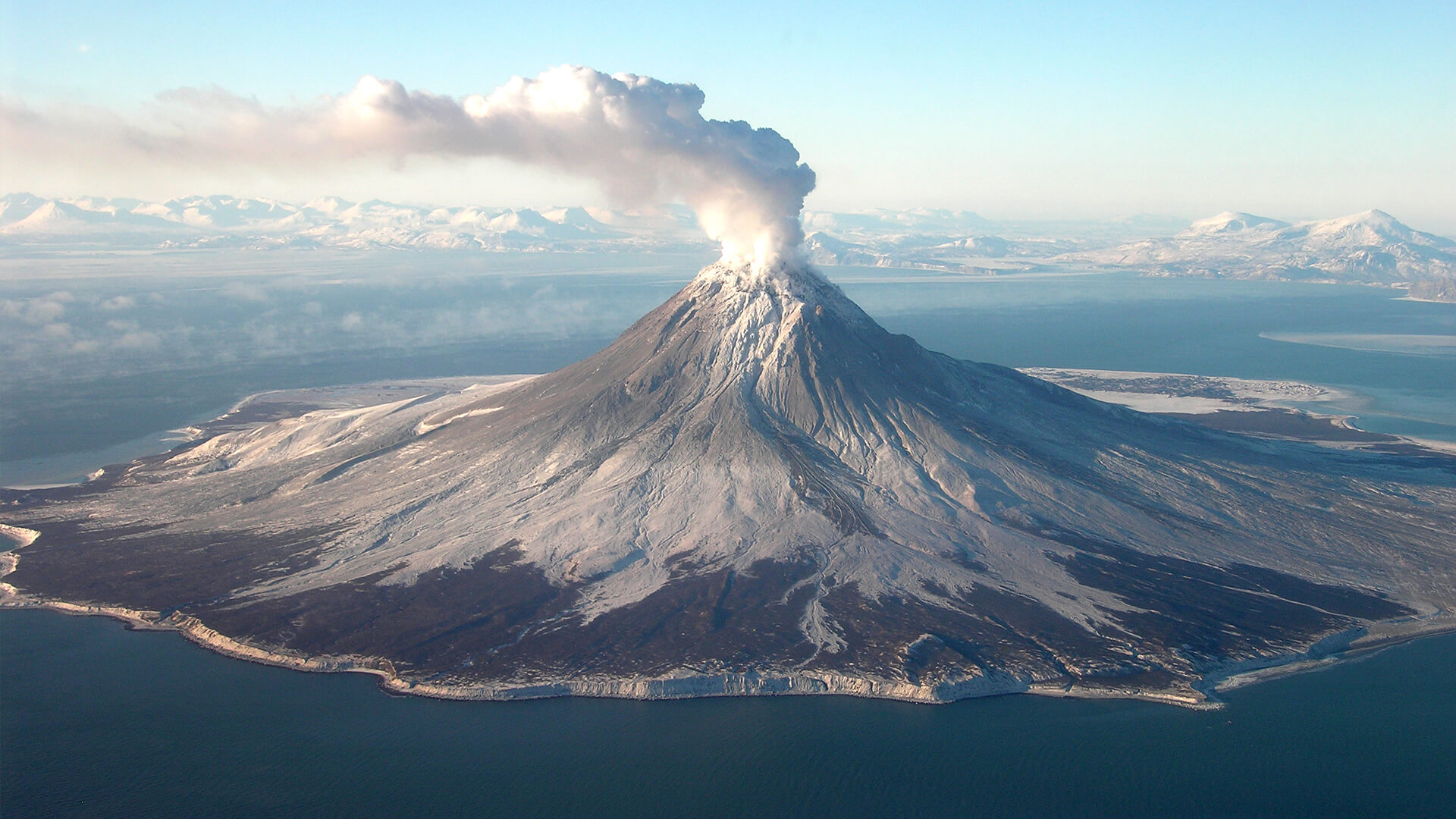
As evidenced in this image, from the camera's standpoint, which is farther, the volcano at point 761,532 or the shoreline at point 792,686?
the volcano at point 761,532

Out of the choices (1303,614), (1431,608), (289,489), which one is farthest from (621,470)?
(1431,608)

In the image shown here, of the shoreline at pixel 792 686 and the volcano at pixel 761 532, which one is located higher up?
the volcano at pixel 761 532

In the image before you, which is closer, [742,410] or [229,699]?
[229,699]

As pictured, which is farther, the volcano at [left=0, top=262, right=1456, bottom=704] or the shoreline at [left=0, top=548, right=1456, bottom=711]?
the volcano at [left=0, top=262, right=1456, bottom=704]

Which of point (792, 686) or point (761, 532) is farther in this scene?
point (761, 532)

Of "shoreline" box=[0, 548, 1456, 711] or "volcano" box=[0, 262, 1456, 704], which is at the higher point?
"volcano" box=[0, 262, 1456, 704]

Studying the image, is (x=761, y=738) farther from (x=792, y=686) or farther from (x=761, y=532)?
(x=761, y=532)

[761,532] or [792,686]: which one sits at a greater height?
[761,532]

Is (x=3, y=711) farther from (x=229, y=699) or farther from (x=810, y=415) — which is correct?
(x=810, y=415)
